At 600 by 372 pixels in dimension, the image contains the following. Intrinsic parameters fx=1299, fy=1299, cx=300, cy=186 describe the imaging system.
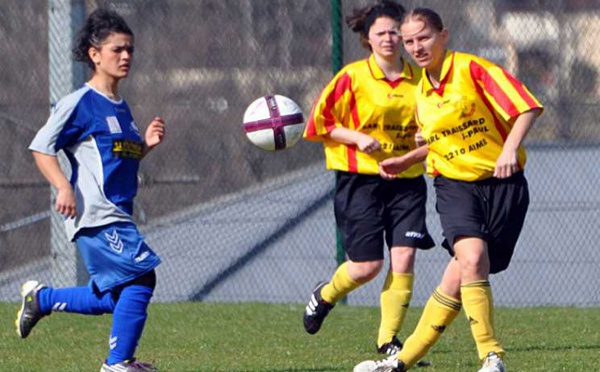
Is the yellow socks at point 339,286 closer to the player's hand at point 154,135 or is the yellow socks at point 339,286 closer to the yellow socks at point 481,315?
the player's hand at point 154,135

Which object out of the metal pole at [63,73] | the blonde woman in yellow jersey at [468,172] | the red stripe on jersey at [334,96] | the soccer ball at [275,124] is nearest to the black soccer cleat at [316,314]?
the soccer ball at [275,124]

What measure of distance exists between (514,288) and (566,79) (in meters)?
1.93

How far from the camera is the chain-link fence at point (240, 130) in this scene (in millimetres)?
11078

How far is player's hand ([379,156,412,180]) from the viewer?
6.34m

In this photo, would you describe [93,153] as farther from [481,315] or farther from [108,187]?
[481,315]

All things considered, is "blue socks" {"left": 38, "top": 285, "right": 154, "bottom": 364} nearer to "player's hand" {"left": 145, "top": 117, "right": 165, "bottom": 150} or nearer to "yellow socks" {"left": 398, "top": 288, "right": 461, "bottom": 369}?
"player's hand" {"left": 145, "top": 117, "right": 165, "bottom": 150}

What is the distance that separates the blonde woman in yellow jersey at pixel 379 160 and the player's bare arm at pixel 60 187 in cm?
170

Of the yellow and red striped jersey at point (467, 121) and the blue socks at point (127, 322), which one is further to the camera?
the blue socks at point (127, 322)

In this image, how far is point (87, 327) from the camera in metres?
8.62

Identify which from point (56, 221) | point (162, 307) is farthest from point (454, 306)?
point (56, 221)

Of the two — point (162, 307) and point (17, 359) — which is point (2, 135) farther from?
point (17, 359)

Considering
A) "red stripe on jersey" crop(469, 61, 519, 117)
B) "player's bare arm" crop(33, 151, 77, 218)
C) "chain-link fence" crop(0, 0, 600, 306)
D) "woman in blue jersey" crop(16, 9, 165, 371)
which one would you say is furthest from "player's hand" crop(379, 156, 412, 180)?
"chain-link fence" crop(0, 0, 600, 306)

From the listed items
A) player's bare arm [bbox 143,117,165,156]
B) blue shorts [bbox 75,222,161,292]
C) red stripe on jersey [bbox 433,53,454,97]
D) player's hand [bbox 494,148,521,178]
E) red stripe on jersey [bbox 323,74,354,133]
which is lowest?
blue shorts [bbox 75,222,161,292]

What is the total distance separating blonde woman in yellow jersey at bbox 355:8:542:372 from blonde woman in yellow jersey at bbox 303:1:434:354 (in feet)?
3.77
